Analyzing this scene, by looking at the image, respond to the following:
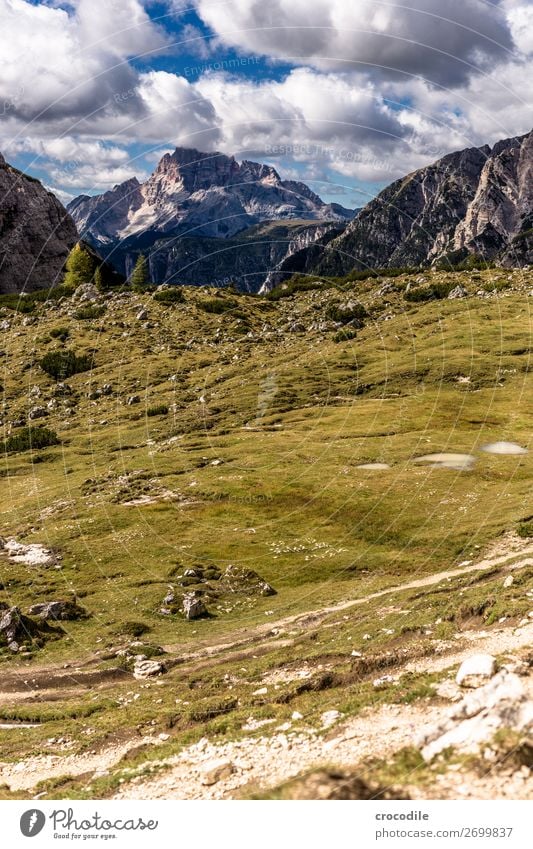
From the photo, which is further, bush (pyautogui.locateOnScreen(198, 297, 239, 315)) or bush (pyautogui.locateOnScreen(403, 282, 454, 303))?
bush (pyautogui.locateOnScreen(403, 282, 454, 303))

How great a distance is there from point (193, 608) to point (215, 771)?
2359 centimetres

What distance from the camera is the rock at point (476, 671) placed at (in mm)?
21641

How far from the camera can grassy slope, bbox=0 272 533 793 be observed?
36125 mm

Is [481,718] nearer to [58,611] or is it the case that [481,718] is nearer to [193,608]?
[193,608]

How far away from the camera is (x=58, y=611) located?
44219mm

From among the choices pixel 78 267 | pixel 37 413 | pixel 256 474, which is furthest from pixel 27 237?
pixel 256 474

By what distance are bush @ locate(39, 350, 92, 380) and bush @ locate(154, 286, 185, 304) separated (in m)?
29.0

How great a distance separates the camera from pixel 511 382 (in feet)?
331

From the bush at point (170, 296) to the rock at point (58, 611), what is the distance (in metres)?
106

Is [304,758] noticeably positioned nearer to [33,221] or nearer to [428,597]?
[428,597]

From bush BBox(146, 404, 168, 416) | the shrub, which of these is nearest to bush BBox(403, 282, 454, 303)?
bush BBox(146, 404, 168, 416)

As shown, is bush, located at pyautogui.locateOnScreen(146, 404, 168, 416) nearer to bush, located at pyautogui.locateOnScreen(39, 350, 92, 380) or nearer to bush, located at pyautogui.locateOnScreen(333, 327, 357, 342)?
bush, located at pyautogui.locateOnScreen(39, 350, 92, 380)

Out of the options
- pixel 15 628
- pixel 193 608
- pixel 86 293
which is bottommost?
pixel 193 608

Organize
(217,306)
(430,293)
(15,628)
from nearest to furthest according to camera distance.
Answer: (15,628) → (217,306) → (430,293)
